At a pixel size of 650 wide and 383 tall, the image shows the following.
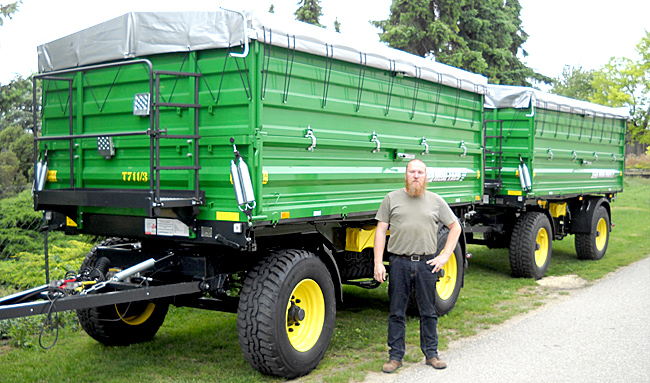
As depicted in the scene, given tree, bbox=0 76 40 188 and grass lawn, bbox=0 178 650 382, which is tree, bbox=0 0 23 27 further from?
grass lawn, bbox=0 178 650 382

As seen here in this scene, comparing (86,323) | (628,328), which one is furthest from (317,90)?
(628,328)

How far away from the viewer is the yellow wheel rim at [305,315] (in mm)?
5242

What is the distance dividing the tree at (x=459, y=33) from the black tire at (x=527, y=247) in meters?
13.7

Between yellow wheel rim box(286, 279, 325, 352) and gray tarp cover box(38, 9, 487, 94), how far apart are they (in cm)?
205

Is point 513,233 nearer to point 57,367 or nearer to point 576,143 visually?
point 576,143

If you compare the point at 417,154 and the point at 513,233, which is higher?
the point at 417,154

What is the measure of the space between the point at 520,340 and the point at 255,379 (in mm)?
A: 2838

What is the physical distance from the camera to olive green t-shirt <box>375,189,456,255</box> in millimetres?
5312

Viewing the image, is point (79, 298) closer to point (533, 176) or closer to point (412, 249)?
point (412, 249)

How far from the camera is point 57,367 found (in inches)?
215

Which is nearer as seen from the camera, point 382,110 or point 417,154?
point 382,110

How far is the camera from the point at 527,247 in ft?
32.1

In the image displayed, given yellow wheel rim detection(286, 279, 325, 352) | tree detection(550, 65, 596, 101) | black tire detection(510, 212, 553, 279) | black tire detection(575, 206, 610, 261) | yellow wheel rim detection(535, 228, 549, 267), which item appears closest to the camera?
yellow wheel rim detection(286, 279, 325, 352)

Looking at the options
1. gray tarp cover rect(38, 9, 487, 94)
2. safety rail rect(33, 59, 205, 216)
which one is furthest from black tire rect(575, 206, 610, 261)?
safety rail rect(33, 59, 205, 216)
